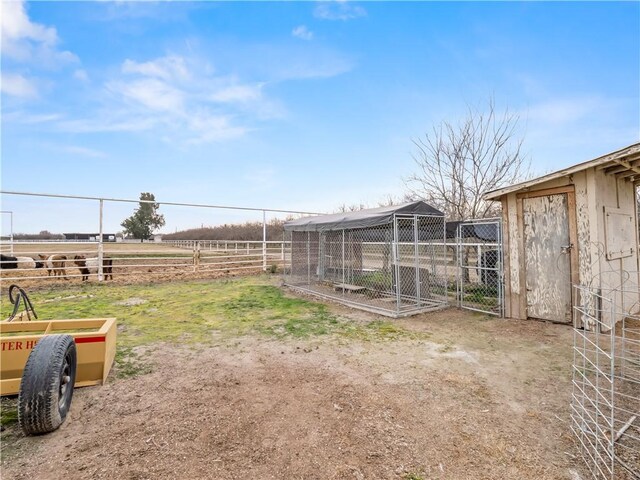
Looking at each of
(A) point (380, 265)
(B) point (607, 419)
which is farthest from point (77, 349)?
(A) point (380, 265)

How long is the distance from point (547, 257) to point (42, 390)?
6503 millimetres

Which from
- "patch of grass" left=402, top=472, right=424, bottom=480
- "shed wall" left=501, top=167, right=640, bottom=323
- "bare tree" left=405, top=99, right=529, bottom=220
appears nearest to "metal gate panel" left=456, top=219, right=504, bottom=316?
"shed wall" left=501, top=167, right=640, bottom=323

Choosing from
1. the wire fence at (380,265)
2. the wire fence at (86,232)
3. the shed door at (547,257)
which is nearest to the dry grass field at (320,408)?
the shed door at (547,257)

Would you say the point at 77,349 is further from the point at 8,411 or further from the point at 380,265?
the point at 380,265

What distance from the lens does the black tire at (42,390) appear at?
6.50 ft

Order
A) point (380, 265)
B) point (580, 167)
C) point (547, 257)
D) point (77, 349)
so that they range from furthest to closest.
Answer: point (380, 265), point (547, 257), point (580, 167), point (77, 349)

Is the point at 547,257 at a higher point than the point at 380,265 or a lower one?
higher

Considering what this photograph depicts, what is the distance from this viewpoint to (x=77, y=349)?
2705 mm

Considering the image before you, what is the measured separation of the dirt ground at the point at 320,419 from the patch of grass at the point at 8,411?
15cm

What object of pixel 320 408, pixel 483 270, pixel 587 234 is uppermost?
pixel 587 234

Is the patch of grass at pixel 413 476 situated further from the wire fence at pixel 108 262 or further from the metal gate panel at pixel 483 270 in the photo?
the wire fence at pixel 108 262

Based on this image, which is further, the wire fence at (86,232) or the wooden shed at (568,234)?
the wire fence at (86,232)

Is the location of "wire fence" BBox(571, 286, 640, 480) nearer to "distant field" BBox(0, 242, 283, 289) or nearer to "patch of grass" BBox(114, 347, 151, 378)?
"patch of grass" BBox(114, 347, 151, 378)

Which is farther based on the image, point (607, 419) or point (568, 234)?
point (568, 234)
